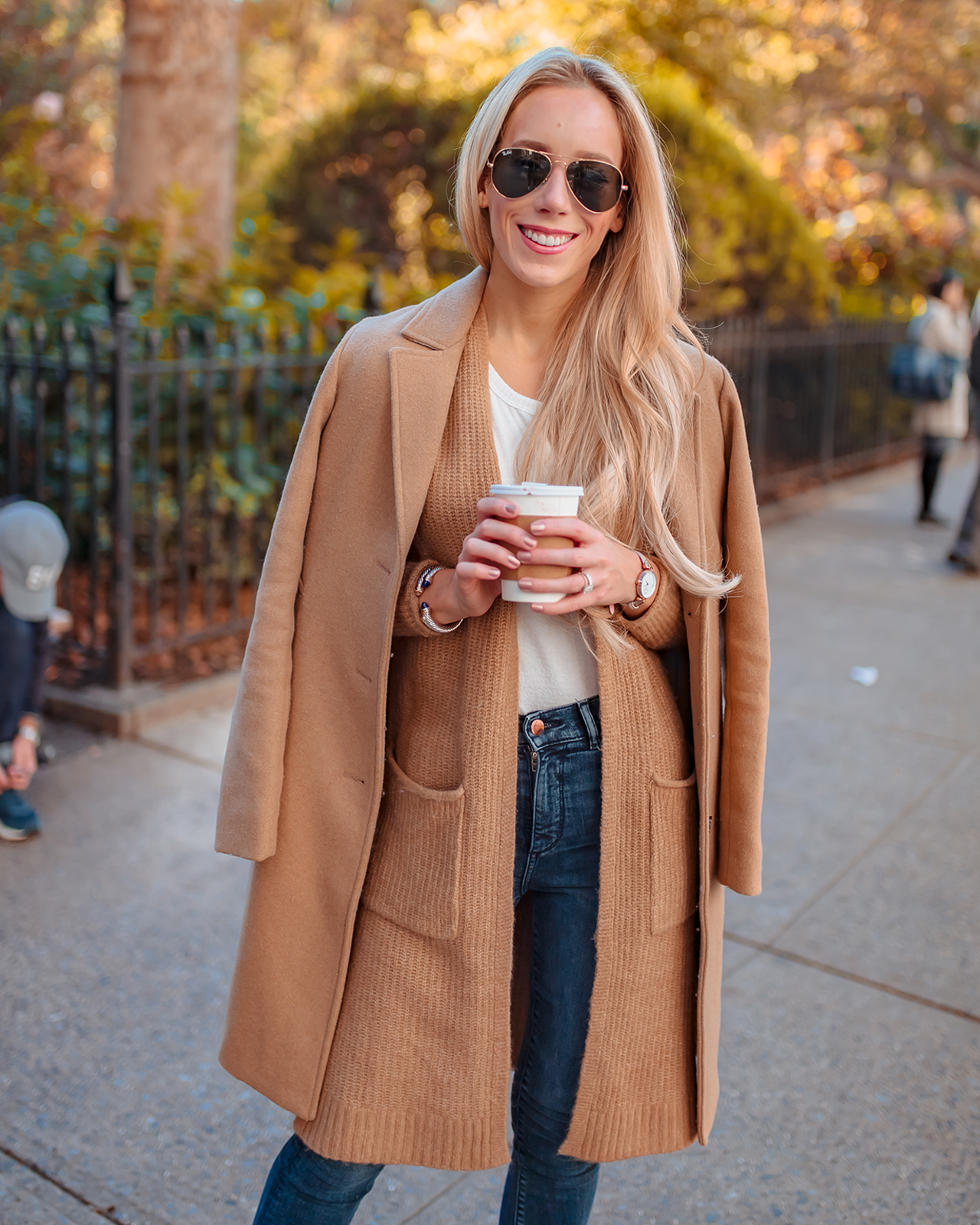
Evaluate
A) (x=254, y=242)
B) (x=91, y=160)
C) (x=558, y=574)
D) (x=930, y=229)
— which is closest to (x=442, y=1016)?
(x=558, y=574)

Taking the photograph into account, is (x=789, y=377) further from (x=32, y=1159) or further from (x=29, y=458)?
(x=32, y=1159)

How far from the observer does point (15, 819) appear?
3734mm

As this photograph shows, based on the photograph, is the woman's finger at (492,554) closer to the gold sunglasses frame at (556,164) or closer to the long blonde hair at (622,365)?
the long blonde hair at (622,365)

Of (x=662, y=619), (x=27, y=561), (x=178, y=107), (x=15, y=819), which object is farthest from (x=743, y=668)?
(x=178, y=107)

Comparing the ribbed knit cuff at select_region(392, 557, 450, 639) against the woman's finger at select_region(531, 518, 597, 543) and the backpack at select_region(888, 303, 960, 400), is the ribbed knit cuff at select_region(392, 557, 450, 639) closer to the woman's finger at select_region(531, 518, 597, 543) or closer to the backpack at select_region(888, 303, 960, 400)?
the woman's finger at select_region(531, 518, 597, 543)

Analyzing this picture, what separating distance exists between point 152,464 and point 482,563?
11.6 ft

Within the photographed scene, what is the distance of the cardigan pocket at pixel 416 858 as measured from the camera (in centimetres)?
171

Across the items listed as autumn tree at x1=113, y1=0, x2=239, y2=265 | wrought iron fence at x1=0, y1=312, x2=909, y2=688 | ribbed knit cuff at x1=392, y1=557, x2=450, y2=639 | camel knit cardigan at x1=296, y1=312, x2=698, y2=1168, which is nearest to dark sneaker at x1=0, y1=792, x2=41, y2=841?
wrought iron fence at x1=0, y1=312, x2=909, y2=688

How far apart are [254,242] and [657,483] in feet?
19.2

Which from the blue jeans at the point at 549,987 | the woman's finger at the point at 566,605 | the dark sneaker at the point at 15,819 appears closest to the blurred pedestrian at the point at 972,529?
the dark sneaker at the point at 15,819

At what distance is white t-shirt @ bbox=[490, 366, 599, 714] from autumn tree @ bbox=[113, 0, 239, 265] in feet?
17.1

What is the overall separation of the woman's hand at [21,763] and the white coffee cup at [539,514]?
2454 mm

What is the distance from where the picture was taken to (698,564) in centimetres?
178

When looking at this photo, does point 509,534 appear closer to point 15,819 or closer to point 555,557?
point 555,557
